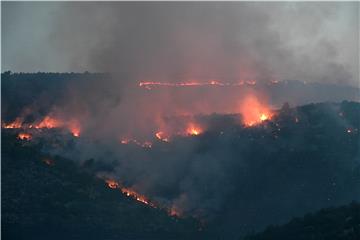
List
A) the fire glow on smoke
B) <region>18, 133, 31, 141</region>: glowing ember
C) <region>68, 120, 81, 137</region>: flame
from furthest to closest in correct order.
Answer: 1. the fire glow on smoke
2. <region>68, 120, 81, 137</region>: flame
3. <region>18, 133, 31, 141</region>: glowing ember

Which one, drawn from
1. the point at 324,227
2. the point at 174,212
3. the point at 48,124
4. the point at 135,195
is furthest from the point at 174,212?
the point at 48,124

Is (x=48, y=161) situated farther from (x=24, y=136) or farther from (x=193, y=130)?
(x=193, y=130)

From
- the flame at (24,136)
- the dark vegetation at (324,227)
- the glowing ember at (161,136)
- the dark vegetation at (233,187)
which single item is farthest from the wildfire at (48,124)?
the dark vegetation at (324,227)

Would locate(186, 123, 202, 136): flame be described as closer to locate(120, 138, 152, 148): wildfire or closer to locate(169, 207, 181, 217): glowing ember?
locate(120, 138, 152, 148): wildfire

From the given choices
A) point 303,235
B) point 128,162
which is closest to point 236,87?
point 128,162

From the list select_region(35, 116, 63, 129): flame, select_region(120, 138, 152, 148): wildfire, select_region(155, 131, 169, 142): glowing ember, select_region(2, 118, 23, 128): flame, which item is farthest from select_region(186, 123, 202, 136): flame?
select_region(2, 118, 23, 128): flame

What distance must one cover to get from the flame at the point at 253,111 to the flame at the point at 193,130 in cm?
809

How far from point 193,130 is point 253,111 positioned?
17.7 meters

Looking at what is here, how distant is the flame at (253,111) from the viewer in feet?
371

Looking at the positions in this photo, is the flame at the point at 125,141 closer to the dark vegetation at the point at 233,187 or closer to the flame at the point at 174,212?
the dark vegetation at the point at 233,187

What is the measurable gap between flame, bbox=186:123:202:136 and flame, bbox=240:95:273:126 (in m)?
8.09

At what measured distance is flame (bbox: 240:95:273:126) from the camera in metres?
113

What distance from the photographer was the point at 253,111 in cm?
12488

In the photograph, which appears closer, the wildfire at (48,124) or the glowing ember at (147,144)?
the glowing ember at (147,144)
